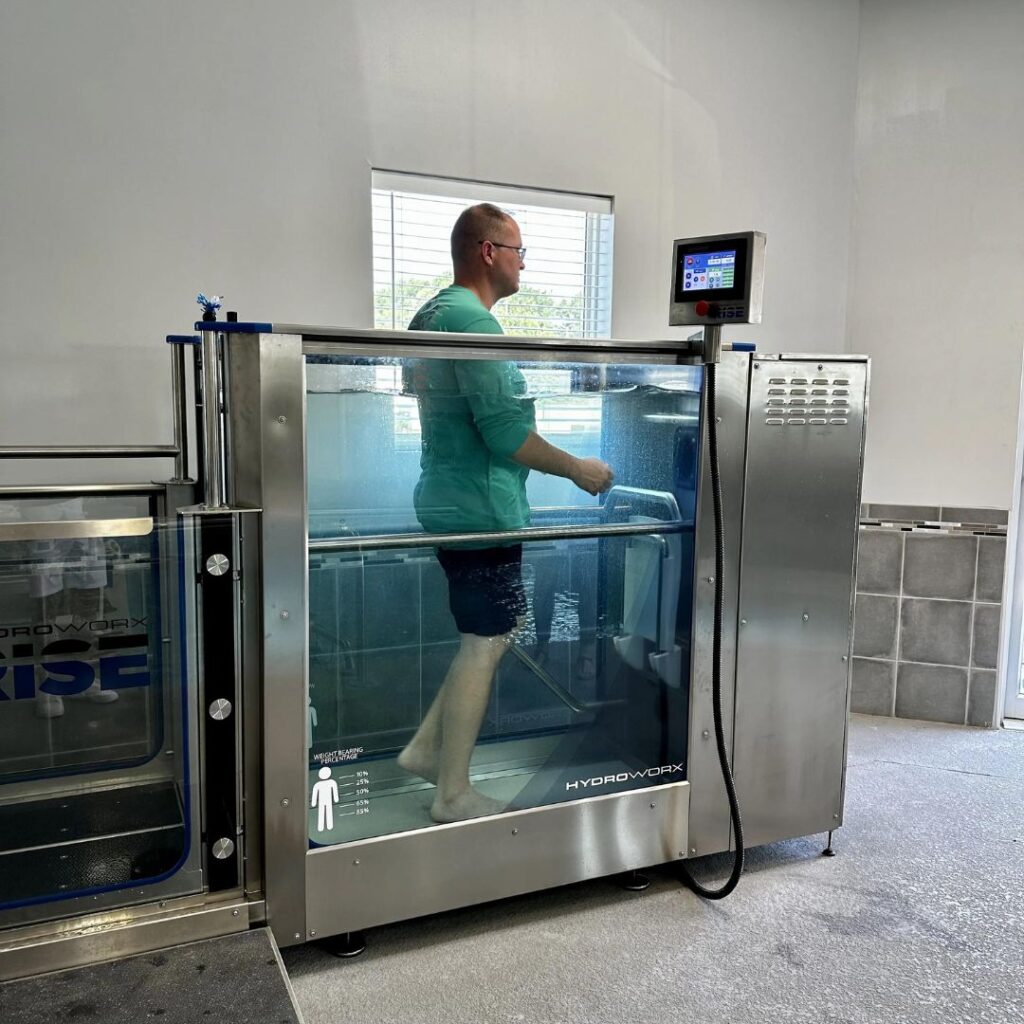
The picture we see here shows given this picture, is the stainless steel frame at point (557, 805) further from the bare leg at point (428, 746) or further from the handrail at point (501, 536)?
the bare leg at point (428, 746)

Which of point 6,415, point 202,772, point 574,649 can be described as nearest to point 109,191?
point 6,415

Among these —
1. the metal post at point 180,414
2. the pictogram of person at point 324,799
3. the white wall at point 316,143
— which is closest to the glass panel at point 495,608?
the pictogram of person at point 324,799

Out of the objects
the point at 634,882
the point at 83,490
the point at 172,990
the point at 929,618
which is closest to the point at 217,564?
the point at 83,490

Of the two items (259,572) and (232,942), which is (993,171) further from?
(232,942)

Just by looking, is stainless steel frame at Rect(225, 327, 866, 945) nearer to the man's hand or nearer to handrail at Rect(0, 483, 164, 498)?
the man's hand

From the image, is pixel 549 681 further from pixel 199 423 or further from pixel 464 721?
pixel 199 423

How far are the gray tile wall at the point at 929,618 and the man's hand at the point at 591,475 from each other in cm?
178

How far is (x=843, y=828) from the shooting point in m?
2.61

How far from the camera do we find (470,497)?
2.04 metres

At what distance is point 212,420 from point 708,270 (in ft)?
3.72

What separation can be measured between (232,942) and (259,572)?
2.43 ft

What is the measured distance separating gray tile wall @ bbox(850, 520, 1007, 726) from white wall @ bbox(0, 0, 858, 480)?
956mm

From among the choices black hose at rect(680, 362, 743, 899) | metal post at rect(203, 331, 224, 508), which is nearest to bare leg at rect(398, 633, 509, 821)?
black hose at rect(680, 362, 743, 899)

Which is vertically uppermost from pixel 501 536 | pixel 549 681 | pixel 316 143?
pixel 316 143
